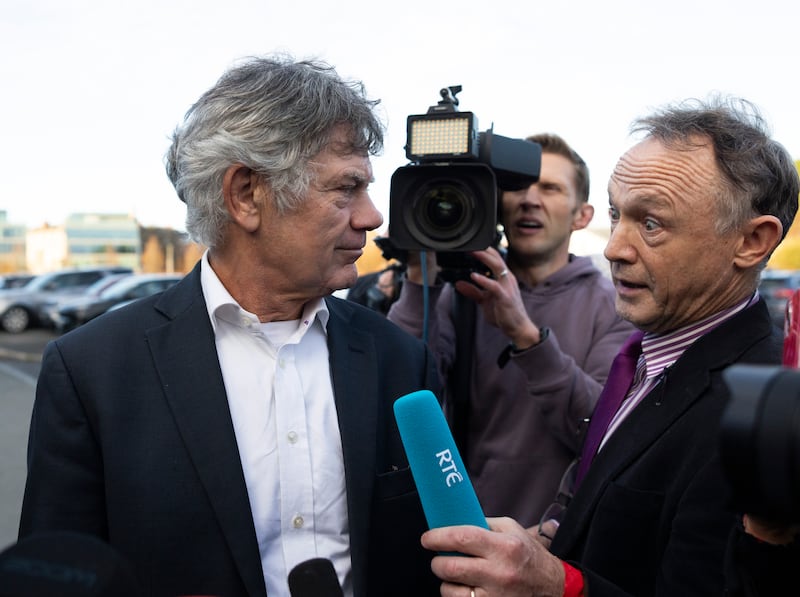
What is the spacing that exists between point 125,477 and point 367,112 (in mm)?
1008

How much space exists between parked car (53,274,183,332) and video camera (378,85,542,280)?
13.3m

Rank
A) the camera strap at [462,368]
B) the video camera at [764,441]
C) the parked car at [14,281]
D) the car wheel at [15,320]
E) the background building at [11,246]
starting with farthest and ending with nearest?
the background building at [11,246]
the parked car at [14,281]
the car wheel at [15,320]
the camera strap at [462,368]
the video camera at [764,441]

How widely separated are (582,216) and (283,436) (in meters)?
1.65

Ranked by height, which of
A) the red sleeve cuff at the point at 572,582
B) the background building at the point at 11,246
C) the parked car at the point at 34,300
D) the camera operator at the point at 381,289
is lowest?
the background building at the point at 11,246

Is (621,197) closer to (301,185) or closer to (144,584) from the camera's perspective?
(301,185)

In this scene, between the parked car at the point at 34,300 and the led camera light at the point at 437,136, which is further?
the parked car at the point at 34,300

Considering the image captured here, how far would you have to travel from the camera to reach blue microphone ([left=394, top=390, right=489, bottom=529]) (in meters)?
1.25

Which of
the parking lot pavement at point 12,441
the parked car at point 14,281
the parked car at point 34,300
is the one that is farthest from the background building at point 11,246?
the parking lot pavement at point 12,441

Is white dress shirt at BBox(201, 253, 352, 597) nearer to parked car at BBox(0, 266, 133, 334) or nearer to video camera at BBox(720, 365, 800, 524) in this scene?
video camera at BBox(720, 365, 800, 524)

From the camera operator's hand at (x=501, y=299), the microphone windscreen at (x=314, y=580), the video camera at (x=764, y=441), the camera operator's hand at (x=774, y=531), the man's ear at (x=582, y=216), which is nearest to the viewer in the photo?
the video camera at (x=764, y=441)

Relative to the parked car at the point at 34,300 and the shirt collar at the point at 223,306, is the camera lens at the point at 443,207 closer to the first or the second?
the shirt collar at the point at 223,306

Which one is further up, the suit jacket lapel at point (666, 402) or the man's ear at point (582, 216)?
the man's ear at point (582, 216)

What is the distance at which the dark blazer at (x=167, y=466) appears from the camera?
1549 millimetres

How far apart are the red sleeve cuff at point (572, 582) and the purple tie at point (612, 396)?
0.43 m
